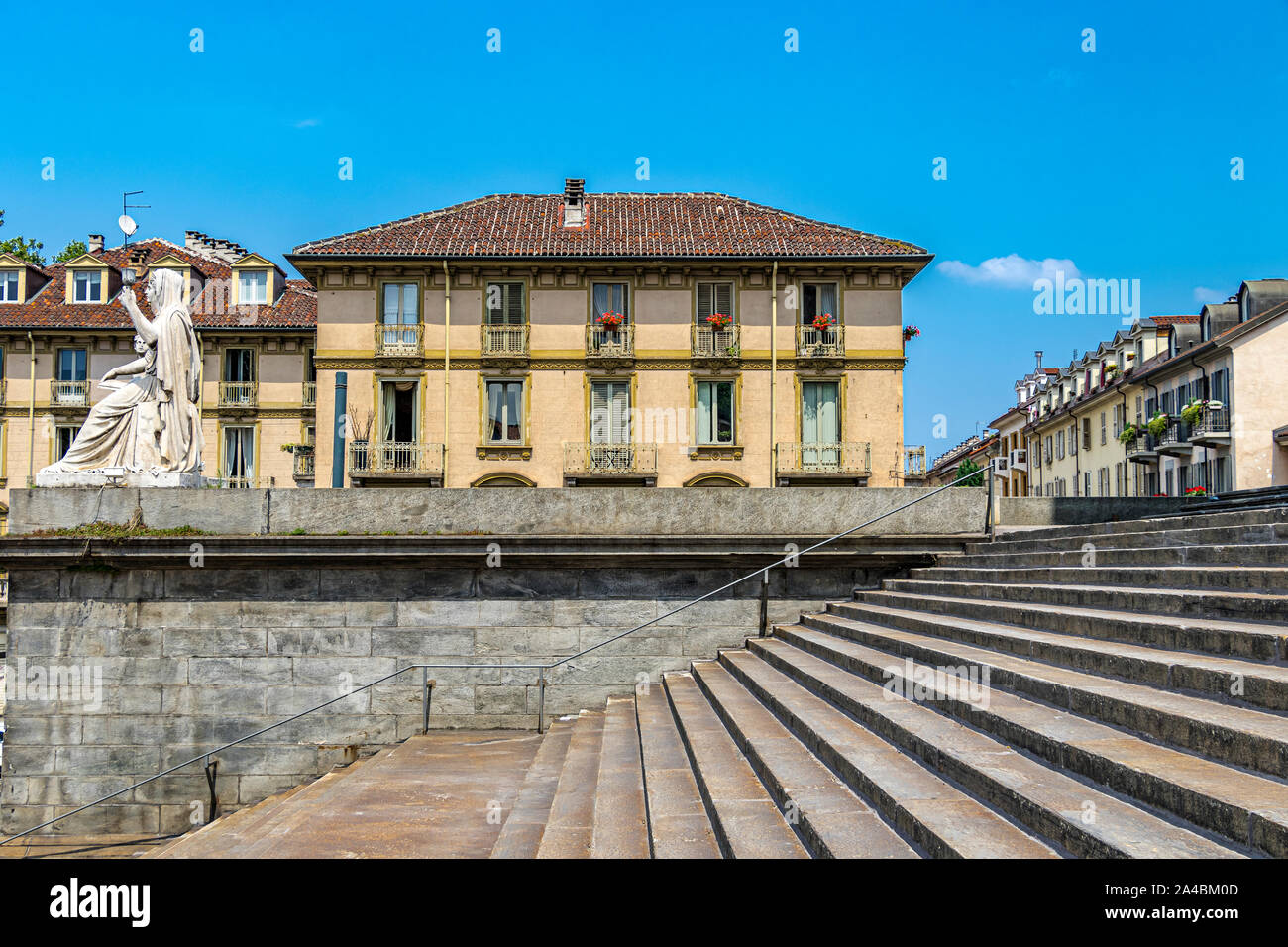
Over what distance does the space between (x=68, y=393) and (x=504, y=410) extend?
19807 mm

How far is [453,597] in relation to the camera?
10.8 meters

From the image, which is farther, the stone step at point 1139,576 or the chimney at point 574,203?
the chimney at point 574,203

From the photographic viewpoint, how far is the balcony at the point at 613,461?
26891mm

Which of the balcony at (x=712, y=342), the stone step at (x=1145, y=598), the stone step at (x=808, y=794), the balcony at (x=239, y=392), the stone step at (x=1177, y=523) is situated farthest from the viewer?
the balcony at (x=239, y=392)

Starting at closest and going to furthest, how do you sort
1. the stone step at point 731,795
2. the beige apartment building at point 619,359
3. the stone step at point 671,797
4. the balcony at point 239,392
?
1. the stone step at point 731,795
2. the stone step at point 671,797
3. the beige apartment building at point 619,359
4. the balcony at point 239,392

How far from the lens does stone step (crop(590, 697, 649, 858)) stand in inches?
220

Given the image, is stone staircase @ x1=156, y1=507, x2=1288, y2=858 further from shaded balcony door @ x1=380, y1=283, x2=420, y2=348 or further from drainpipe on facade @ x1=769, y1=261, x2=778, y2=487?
shaded balcony door @ x1=380, y1=283, x2=420, y2=348

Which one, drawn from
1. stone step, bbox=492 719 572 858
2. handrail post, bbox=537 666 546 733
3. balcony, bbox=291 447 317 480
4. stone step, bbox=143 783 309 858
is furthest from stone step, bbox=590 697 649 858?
balcony, bbox=291 447 317 480

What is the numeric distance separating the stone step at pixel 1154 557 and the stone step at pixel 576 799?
4.63 m

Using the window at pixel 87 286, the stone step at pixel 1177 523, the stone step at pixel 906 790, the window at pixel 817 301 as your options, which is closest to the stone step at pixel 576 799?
the stone step at pixel 906 790

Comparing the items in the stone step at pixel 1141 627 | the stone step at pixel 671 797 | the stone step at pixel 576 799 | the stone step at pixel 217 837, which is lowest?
the stone step at pixel 217 837

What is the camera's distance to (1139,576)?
7.36m

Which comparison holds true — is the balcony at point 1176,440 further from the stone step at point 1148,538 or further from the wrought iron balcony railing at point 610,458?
the stone step at point 1148,538

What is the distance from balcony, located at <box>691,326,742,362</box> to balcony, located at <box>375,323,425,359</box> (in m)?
7.91
